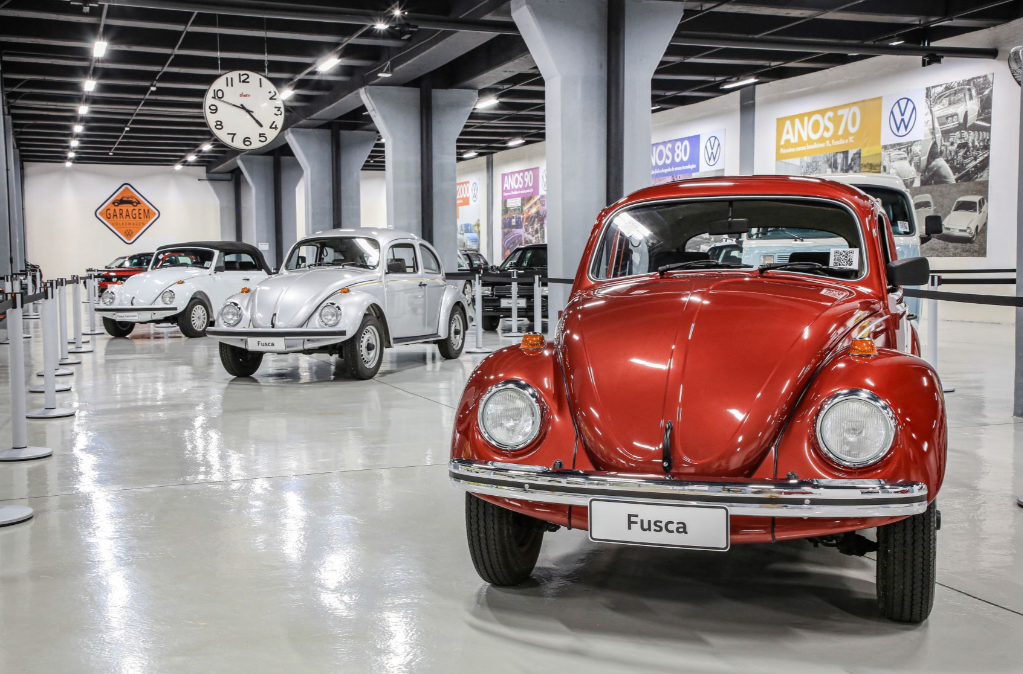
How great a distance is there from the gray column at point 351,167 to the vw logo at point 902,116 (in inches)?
490

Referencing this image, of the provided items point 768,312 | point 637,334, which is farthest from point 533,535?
point 768,312

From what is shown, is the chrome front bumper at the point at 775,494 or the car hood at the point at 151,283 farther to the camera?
the car hood at the point at 151,283

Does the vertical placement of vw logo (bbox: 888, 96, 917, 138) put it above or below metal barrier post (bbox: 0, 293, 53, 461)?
above

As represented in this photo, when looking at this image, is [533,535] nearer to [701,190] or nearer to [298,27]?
[701,190]

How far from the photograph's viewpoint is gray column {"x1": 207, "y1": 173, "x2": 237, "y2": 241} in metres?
37.4

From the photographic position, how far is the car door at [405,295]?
32.8ft

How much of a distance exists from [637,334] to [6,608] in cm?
241

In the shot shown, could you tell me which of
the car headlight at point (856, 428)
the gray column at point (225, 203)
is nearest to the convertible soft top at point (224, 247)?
the car headlight at point (856, 428)

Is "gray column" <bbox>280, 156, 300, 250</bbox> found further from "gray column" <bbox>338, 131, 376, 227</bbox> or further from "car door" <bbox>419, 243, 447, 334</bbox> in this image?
"car door" <bbox>419, 243, 447, 334</bbox>

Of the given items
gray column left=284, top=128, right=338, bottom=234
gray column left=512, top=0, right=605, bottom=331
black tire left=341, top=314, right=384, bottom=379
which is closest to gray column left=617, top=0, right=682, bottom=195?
gray column left=512, top=0, right=605, bottom=331

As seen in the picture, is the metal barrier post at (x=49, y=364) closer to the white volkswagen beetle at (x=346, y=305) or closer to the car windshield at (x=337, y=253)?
the white volkswagen beetle at (x=346, y=305)

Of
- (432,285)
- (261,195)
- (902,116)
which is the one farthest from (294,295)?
(261,195)

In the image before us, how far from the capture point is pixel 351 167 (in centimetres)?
2423

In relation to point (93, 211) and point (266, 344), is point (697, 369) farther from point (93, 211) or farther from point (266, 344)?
point (93, 211)
